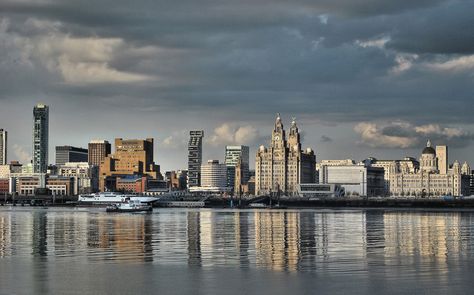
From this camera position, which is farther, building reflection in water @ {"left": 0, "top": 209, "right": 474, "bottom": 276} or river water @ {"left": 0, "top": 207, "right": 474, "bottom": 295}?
building reflection in water @ {"left": 0, "top": 209, "right": 474, "bottom": 276}

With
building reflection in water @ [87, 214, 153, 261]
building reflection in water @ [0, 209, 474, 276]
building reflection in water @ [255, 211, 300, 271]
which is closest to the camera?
building reflection in water @ [255, 211, 300, 271]

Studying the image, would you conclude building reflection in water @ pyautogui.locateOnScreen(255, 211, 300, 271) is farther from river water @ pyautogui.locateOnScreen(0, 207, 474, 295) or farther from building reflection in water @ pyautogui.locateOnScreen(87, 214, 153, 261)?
building reflection in water @ pyautogui.locateOnScreen(87, 214, 153, 261)

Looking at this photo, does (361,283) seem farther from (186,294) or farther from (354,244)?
(354,244)

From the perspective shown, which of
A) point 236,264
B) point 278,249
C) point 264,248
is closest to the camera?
point 236,264

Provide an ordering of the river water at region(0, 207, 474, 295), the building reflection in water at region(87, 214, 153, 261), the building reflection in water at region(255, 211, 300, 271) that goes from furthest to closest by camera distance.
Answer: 1. the building reflection in water at region(87, 214, 153, 261)
2. the building reflection in water at region(255, 211, 300, 271)
3. the river water at region(0, 207, 474, 295)

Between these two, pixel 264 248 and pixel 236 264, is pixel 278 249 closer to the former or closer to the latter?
pixel 264 248

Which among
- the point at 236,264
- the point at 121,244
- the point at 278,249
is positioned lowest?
the point at 236,264

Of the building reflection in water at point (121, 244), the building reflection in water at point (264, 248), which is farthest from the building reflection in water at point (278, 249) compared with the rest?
the building reflection in water at point (121, 244)

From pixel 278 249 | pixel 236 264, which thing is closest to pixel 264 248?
pixel 278 249

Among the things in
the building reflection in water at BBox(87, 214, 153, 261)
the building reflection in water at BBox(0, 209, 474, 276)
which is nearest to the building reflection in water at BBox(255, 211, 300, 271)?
the building reflection in water at BBox(0, 209, 474, 276)

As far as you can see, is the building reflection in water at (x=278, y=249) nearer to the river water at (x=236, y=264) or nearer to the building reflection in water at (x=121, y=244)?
the river water at (x=236, y=264)

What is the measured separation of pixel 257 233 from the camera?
103188mm

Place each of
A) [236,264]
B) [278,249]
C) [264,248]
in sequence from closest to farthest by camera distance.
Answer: [236,264] < [278,249] < [264,248]

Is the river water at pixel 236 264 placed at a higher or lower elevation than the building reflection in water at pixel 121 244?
lower
